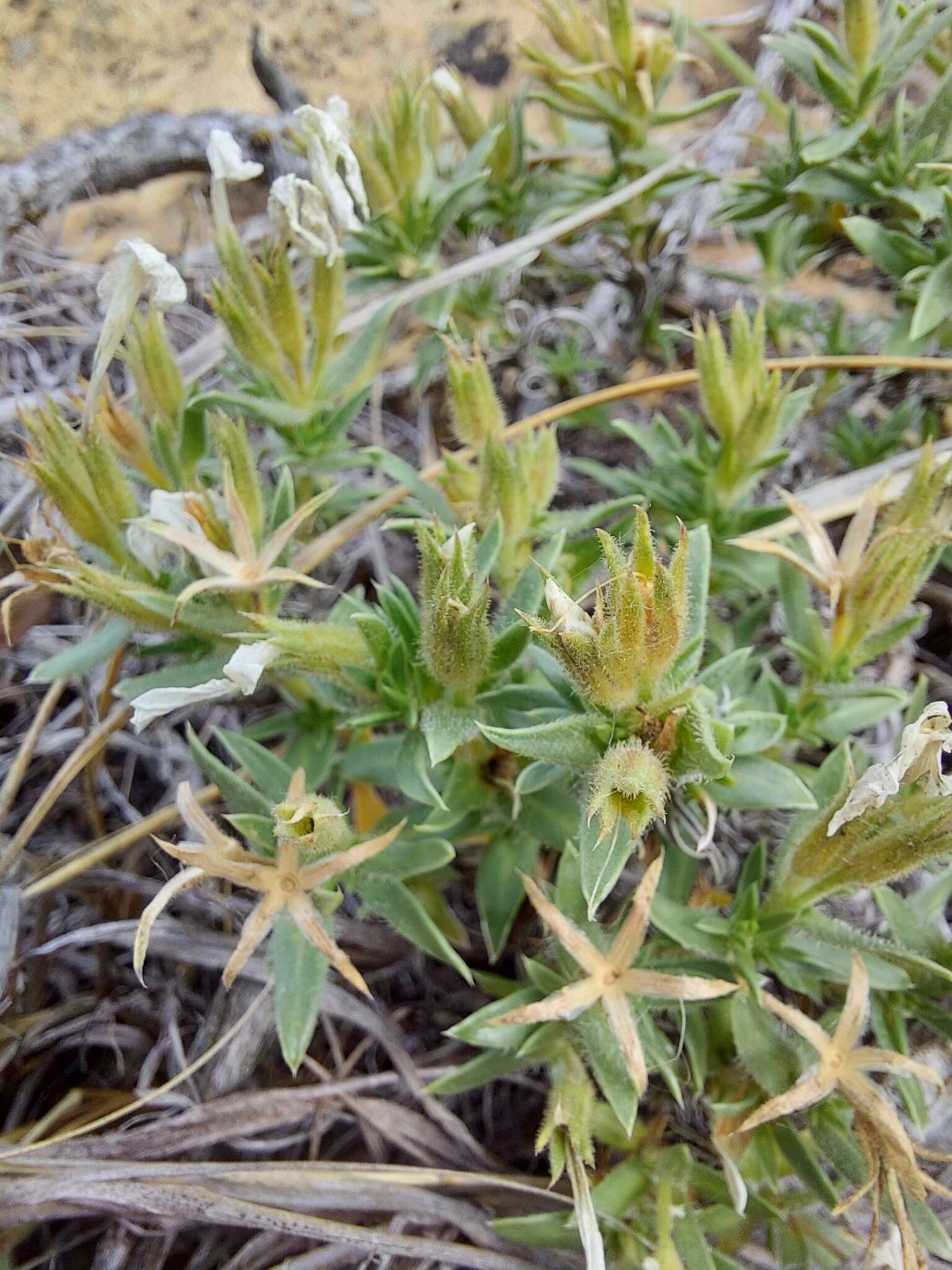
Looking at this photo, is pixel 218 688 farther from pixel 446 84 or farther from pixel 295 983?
pixel 446 84

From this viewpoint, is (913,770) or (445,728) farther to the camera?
(445,728)

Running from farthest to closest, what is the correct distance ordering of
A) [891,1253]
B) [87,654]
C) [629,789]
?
[87,654] → [891,1253] → [629,789]

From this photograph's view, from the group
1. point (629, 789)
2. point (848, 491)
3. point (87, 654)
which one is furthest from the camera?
point (848, 491)

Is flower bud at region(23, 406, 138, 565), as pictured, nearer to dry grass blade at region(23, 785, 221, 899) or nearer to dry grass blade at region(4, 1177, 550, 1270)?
dry grass blade at region(23, 785, 221, 899)

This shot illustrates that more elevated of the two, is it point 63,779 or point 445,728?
point 445,728

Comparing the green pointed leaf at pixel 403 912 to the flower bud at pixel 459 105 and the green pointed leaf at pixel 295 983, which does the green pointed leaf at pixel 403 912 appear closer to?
the green pointed leaf at pixel 295 983

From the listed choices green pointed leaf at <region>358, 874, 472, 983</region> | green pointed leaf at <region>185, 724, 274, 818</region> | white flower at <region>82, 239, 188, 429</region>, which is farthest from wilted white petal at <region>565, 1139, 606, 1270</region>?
white flower at <region>82, 239, 188, 429</region>

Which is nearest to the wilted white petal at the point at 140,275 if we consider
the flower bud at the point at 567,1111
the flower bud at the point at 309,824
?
the flower bud at the point at 309,824

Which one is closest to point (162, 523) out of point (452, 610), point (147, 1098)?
point (452, 610)
